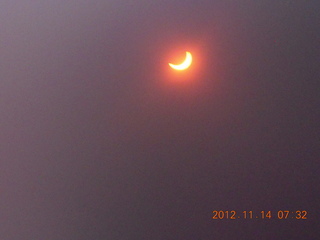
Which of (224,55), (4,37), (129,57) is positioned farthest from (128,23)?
(4,37)
